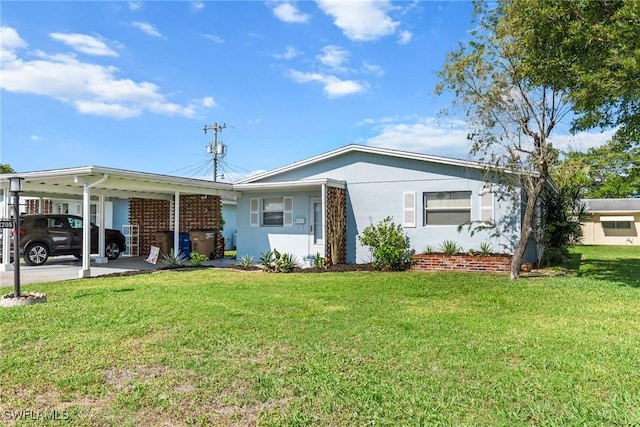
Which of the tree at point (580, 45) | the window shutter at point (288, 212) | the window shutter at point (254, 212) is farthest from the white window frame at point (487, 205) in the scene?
the window shutter at point (254, 212)

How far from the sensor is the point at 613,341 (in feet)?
16.2

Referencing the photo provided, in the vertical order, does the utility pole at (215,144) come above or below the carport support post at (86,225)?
above

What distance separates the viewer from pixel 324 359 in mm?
4258

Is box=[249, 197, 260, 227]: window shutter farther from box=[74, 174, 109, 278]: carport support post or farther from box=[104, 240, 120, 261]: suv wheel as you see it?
box=[74, 174, 109, 278]: carport support post

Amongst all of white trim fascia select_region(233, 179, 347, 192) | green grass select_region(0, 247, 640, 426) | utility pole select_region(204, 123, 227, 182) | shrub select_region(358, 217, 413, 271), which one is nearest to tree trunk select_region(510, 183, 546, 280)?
green grass select_region(0, 247, 640, 426)

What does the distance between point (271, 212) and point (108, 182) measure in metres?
5.17

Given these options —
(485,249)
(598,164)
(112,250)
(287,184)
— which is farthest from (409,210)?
(112,250)

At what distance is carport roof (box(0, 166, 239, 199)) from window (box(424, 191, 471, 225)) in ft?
20.8

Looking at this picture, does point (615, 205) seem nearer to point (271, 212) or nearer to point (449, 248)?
point (449, 248)

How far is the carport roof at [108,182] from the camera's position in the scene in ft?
34.8

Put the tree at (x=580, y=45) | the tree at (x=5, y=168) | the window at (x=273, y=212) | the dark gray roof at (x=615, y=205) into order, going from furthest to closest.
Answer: the tree at (x=5, y=168) → the dark gray roof at (x=615, y=205) → the window at (x=273, y=212) → the tree at (x=580, y=45)

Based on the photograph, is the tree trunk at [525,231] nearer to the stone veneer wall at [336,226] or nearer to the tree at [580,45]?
the tree at [580,45]

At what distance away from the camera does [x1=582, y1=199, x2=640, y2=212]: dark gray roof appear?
2712cm

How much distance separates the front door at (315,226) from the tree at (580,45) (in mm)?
7116
